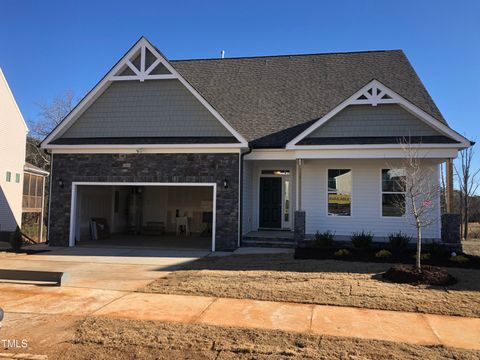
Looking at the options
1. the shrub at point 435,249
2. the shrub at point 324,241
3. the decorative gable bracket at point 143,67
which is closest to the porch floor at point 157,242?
the shrub at point 324,241

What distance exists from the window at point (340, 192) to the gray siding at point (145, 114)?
14.9 feet

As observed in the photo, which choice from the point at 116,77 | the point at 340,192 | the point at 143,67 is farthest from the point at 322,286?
the point at 116,77

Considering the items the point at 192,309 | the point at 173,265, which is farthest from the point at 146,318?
the point at 173,265

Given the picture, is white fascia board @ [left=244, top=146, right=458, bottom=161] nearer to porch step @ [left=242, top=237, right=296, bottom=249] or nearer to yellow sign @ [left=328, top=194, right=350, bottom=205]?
yellow sign @ [left=328, top=194, right=350, bottom=205]

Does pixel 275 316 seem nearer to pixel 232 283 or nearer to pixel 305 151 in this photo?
pixel 232 283

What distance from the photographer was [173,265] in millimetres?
10586

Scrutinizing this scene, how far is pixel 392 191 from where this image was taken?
1370 cm

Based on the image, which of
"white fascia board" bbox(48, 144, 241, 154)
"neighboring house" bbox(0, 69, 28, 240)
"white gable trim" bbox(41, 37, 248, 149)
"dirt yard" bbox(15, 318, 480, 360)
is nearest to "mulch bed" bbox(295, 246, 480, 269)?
"white fascia board" bbox(48, 144, 241, 154)

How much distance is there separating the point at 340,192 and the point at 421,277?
6.09 m

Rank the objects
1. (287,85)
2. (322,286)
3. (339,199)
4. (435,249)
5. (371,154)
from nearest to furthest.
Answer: (322,286), (435,249), (371,154), (339,199), (287,85)

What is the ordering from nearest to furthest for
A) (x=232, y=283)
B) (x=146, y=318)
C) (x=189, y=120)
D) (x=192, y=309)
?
(x=146, y=318), (x=192, y=309), (x=232, y=283), (x=189, y=120)

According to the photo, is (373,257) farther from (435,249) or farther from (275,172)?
(275,172)

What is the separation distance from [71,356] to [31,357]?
462 mm

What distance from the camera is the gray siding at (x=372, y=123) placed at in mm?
12953
